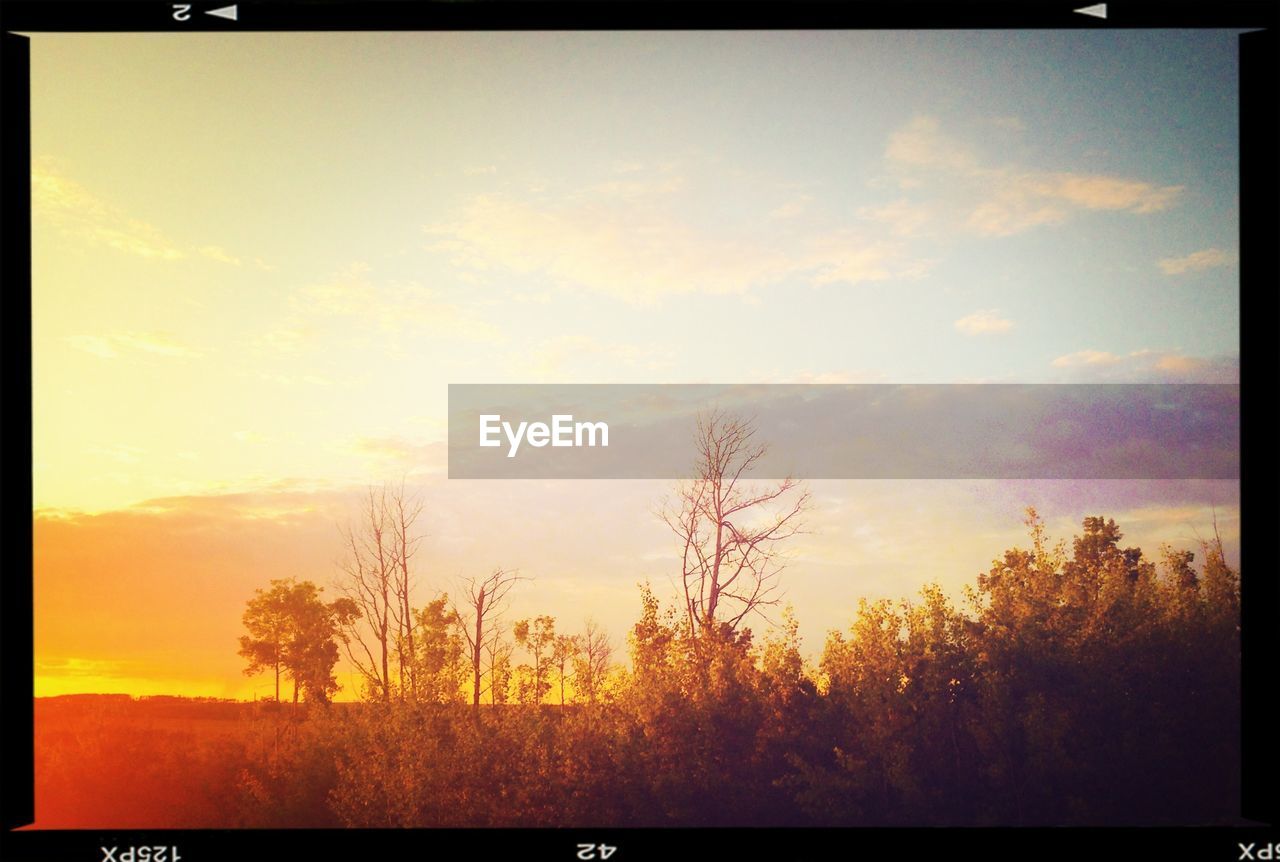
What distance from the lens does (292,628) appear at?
9352 millimetres

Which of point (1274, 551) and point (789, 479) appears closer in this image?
point (1274, 551)

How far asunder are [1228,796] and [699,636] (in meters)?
4.94

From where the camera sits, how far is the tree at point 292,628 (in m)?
9.10

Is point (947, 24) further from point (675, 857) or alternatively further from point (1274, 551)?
point (675, 857)

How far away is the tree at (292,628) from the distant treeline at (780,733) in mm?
548

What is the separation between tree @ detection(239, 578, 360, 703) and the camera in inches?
358

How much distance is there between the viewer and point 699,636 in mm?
9375

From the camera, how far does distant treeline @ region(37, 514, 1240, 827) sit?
349 inches

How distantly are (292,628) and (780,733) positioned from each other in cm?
534

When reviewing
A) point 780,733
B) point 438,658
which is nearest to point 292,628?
point 438,658

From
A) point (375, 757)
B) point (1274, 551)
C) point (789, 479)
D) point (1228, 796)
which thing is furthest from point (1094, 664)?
point (375, 757)

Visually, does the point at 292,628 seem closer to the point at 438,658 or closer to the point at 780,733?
the point at 438,658

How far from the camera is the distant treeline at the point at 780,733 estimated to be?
888 centimetres

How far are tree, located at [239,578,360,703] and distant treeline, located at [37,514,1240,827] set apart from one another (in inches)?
21.6
